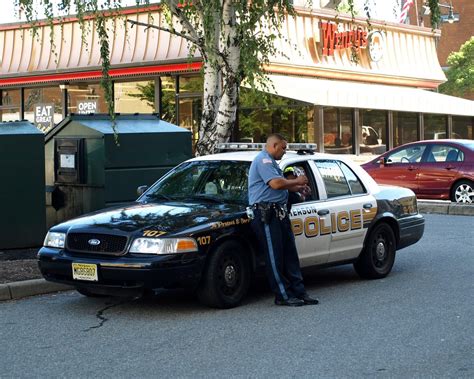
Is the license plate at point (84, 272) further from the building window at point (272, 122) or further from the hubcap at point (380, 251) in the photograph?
the building window at point (272, 122)

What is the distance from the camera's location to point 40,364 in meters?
6.15

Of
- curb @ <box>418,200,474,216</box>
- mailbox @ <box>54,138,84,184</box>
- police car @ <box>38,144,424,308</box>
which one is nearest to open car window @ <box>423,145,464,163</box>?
curb @ <box>418,200,474,216</box>

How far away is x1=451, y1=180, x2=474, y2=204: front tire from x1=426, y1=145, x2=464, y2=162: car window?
0.52 metres

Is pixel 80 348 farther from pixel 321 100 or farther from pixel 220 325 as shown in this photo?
pixel 321 100

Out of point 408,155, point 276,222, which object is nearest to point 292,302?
point 276,222

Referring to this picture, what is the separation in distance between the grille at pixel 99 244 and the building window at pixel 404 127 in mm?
21634

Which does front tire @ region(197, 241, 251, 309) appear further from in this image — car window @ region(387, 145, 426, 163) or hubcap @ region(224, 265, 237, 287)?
car window @ region(387, 145, 426, 163)

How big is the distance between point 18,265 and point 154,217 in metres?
2.71

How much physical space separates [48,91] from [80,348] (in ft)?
68.9

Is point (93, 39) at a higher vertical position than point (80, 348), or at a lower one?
higher

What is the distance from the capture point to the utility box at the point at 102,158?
1131 centimetres

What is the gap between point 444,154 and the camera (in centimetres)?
1842

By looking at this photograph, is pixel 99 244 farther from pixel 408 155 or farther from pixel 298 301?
pixel 408 155

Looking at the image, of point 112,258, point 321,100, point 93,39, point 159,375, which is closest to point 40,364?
point 159,375
